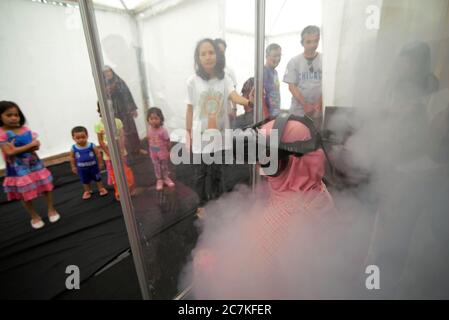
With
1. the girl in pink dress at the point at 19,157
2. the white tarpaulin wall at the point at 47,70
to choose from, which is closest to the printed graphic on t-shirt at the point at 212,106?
the girl in pink dress at the point at 19,157

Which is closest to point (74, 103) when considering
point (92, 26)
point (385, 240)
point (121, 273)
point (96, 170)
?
point (96, 170)

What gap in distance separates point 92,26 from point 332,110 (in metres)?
1.16

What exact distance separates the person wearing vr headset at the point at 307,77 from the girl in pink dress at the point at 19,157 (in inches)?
72.0

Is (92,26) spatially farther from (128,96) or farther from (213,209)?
(213,209)

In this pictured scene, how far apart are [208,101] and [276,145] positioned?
2.51 ft

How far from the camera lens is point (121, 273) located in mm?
1341

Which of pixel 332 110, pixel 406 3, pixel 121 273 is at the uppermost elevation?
pixel 406 3

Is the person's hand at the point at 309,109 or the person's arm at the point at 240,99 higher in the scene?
the person's arm at the point at 240,99

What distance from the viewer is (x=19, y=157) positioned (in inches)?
62.7

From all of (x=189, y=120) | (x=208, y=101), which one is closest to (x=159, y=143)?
(x=189, y=120)

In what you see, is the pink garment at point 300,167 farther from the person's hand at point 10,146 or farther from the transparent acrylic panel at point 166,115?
the person's hand at point 10,146

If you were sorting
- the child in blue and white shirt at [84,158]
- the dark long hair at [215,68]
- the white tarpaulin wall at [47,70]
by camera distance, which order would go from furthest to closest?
the white tarpaulin wall at [47,70] < the child in blue and white shirt at [84,158] < the dark long hair at [215,68]

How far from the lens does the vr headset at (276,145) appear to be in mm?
710

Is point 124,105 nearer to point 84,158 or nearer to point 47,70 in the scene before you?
point 84,158
